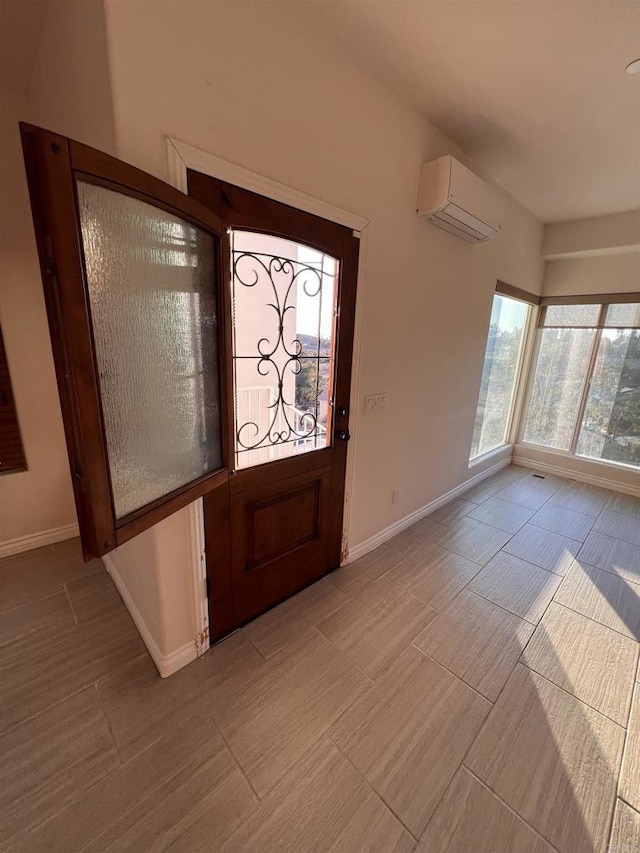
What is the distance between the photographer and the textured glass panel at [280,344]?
153cm

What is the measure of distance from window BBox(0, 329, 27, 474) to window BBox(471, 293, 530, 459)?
3.95 meters

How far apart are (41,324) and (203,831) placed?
2.71 metres

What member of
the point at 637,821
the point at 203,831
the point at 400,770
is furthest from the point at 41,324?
the point at 637,821

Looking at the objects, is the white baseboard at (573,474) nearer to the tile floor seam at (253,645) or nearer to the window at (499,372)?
the window at (499,372)

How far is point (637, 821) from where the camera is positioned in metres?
1.16

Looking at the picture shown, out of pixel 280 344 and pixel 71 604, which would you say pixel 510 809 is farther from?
pixel 71 604

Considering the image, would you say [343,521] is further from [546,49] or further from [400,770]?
[546,49]

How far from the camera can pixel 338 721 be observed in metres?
1.42

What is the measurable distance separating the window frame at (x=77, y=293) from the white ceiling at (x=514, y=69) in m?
1.26

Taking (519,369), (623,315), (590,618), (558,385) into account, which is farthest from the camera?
(519,369)

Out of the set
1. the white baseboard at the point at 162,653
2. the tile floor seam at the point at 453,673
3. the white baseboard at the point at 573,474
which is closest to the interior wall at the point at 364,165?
the tile floor seam at the point at 453,673

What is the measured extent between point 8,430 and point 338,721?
2564mm

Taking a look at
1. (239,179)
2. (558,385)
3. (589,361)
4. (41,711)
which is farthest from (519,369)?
(41,711)

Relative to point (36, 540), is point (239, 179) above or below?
above
